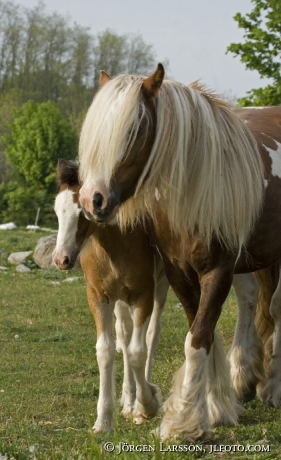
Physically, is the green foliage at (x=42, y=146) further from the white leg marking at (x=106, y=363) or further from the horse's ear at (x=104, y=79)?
the horse's ear at (x=104, y=79)

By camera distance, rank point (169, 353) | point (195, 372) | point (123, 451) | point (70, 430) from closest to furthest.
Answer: point (123, 451) < point (195, 372) < point (70, 430) < point (169, 353)

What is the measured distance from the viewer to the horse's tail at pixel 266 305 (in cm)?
691

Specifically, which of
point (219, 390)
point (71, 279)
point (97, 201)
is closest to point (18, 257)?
point (71, 279)

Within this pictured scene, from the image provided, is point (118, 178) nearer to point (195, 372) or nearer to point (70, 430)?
point (195, 372)

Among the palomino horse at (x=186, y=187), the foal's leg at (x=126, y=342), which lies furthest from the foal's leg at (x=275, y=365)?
the palomino horse at (x=186, y=187)

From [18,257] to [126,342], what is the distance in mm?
11955

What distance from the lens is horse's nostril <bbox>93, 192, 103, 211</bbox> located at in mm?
4520

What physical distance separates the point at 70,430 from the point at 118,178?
1.96 m

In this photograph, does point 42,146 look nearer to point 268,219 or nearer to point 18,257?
point 18,257

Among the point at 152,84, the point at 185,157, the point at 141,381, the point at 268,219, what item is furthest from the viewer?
the point at 141,381

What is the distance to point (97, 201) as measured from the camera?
4527 millimetres

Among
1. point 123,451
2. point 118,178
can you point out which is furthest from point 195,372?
point 118,178

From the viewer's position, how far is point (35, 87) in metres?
64.3

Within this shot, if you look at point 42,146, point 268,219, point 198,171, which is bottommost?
point 42,146
